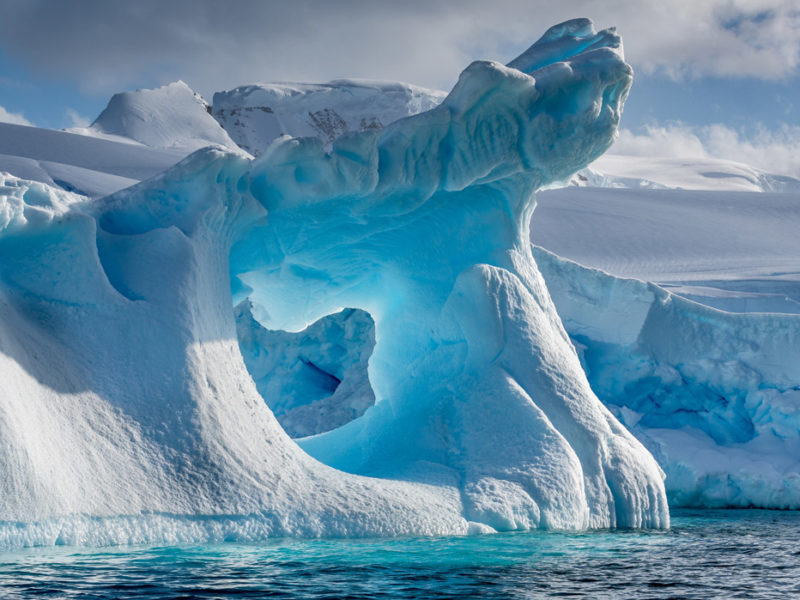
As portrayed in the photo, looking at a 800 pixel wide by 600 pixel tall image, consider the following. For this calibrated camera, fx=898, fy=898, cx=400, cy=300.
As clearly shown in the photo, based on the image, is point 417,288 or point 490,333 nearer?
point 490,333

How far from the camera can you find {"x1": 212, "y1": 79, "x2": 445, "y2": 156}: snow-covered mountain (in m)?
39.3

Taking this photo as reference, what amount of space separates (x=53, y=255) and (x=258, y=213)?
1650 mm

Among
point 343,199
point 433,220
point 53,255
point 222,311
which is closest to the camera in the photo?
point 53,255

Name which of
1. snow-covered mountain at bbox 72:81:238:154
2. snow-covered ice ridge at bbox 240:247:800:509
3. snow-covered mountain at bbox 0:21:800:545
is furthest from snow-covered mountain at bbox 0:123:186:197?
snow-covered ice ridge at bbox 240:247:800:509

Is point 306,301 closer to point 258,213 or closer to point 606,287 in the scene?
point 258,213

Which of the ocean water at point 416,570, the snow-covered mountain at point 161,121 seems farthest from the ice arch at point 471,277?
the snow-covered mountain at point 161,121

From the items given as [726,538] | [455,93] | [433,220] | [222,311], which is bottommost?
[726,538]

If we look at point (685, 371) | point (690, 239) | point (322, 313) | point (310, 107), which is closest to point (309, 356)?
point (322, 313)

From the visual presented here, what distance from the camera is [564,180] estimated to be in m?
8.49

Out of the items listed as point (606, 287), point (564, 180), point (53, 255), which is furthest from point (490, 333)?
point (606, 287)

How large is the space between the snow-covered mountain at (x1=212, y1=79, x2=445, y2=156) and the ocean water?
113ft

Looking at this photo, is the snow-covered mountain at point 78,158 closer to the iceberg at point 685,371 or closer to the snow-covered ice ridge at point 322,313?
the iceberg at point 685,371

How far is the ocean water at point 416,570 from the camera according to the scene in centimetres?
406

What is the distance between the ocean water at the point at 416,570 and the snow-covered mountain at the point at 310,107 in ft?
113
